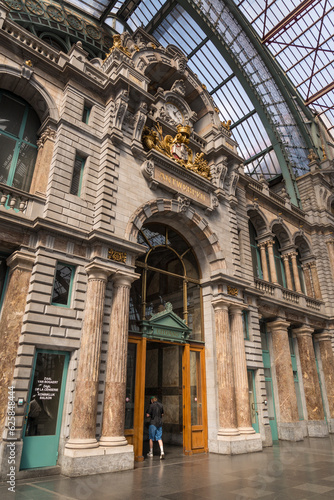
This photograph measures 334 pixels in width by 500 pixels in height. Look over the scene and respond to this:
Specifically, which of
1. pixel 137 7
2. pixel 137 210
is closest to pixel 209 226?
pixel 137 210

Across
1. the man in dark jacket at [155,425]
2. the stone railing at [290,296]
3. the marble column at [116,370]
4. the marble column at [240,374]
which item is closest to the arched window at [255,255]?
the stone railing at [290,296]

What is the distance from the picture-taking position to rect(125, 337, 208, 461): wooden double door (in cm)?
1177

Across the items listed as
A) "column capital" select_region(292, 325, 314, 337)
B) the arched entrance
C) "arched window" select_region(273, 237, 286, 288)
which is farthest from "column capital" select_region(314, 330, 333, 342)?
the arched entrance

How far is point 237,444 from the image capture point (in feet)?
42.9

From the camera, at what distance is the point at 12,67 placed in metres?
12.3

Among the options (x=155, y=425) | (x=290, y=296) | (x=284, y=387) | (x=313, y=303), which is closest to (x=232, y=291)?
(x=155, y=425)

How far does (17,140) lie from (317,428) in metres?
21.4

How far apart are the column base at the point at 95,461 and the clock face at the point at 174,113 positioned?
15.0 m

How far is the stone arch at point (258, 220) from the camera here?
2244 centimetres

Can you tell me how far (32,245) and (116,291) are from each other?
3.10m

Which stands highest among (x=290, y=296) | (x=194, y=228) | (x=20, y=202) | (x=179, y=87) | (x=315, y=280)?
(x=179, y=87)

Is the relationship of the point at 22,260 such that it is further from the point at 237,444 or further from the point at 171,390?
the point at 237,444

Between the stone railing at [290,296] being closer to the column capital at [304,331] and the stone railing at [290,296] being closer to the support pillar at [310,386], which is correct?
the column capital at [304,331]

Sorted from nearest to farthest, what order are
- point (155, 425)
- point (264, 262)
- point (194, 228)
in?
point (155, 425), point (194, 228), point (264, 262)
